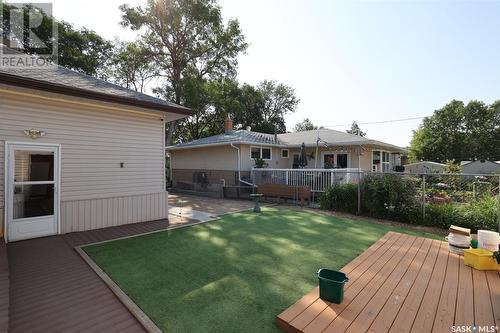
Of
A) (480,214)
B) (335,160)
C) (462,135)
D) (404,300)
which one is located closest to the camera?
(404,300)

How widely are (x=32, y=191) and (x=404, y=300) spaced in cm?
771

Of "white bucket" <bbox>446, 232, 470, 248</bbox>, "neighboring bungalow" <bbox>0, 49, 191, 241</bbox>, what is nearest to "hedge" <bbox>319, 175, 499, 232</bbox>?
"white bucket" <bbox>446, 232, 470, 248</bbox>

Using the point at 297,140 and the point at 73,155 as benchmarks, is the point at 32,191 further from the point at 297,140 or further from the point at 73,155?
the point at 297,140

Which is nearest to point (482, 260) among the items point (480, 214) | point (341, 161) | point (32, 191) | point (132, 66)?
point (480, 214)

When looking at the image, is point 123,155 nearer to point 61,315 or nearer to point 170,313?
point 61,315

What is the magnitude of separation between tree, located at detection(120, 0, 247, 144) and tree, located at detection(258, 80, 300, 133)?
16.8 metres

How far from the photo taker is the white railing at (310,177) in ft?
34.4

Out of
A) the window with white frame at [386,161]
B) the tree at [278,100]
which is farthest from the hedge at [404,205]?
the tree at [278,100]

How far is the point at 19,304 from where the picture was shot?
319 centimetres

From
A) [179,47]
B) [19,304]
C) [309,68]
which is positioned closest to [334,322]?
[19,304]

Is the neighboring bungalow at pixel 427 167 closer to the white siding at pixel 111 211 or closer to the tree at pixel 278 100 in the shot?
the tree at pixel 278 100

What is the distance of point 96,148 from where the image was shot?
680cm

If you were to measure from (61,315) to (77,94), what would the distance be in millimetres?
4854

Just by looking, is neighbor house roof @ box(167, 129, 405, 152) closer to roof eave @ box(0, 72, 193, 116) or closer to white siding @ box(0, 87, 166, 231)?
→ white siding @ box(0, 87, 166, 231)
